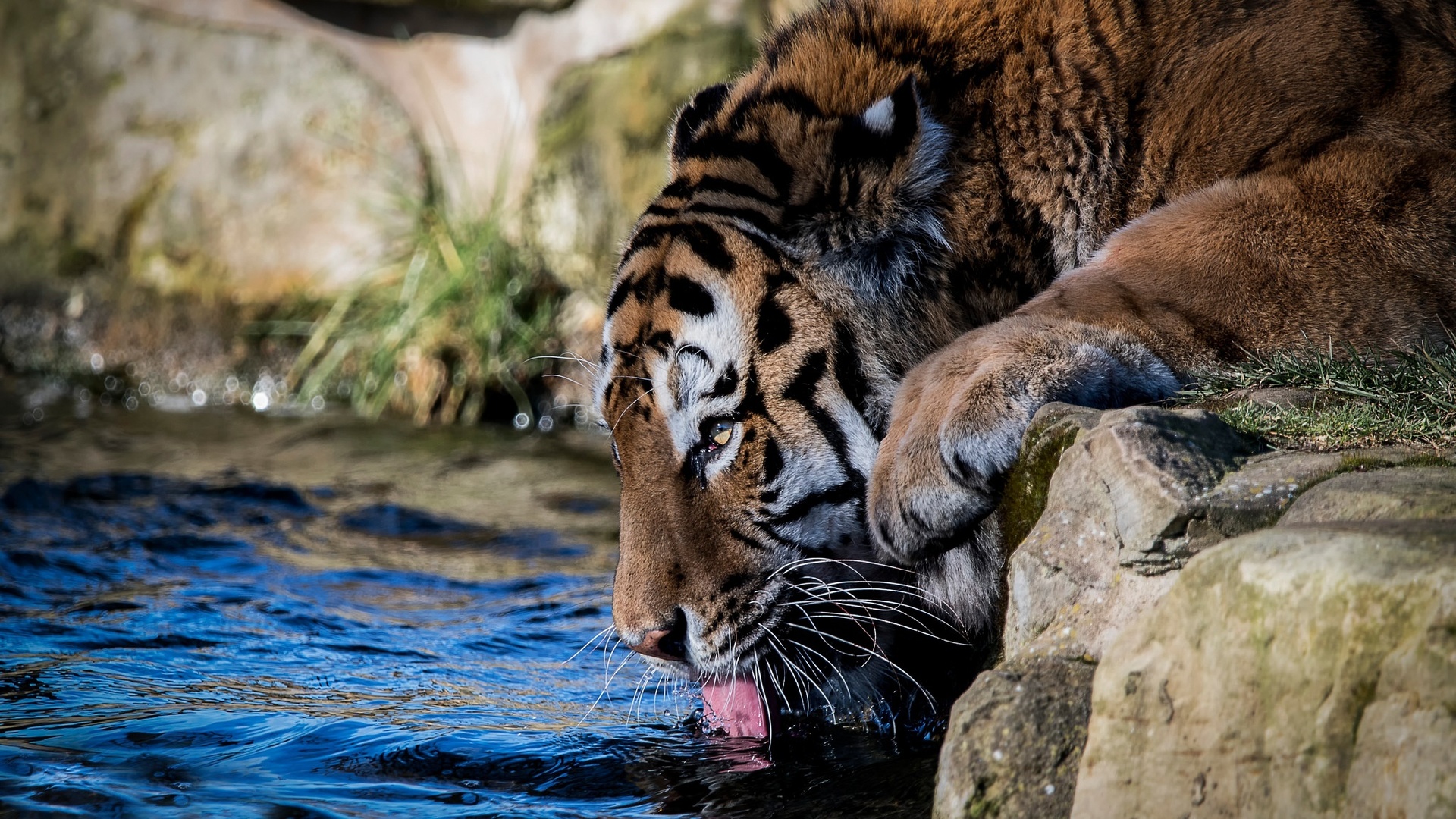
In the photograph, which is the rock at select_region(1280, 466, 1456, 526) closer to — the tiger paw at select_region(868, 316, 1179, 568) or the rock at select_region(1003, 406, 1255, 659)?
the rock at select_region(1003, 406, 1255, 659)

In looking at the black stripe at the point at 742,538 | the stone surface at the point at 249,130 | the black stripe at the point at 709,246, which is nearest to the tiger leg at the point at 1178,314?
the black stripe at the point at 742,538

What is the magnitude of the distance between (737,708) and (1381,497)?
4.79ft

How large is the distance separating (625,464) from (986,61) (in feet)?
3.90

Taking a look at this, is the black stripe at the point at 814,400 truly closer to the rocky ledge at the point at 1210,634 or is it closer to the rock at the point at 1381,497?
the rocky ledge at the point at 1210,634

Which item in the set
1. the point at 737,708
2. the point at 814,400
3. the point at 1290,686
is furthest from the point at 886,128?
the point at 1290,686

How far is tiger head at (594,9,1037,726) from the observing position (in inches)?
114

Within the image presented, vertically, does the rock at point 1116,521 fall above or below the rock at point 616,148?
below

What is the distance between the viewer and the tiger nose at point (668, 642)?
2.88 metres

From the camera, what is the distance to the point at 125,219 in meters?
8.67

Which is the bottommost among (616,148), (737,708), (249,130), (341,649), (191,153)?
(737,708)

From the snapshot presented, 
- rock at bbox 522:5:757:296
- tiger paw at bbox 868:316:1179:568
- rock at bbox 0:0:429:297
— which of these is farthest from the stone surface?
tiger paw at bbox 868:316:1179:568

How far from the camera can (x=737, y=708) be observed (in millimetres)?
3098

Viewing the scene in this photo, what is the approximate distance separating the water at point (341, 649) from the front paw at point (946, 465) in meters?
0.53

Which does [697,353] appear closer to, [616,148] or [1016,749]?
[1016,749]
